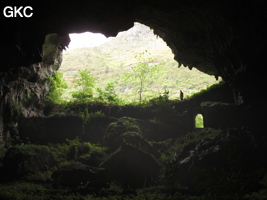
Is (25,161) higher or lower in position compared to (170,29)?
lower

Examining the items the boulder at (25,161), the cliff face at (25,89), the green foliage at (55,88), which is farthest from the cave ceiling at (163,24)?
the green foliage at (55,88)

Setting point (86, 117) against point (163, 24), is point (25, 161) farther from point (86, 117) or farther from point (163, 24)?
point (163, 24)

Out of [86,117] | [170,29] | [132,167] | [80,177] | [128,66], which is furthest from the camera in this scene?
[128,66]

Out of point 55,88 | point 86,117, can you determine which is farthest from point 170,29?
point 55,88

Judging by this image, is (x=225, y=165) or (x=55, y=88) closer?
(x=225, y=165)

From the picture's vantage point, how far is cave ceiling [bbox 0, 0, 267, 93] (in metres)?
9.74

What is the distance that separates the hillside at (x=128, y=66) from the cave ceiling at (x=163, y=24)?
2464 centimetres

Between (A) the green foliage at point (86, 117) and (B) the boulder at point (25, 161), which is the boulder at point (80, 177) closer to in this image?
(B) the boulder at point (25, 161)

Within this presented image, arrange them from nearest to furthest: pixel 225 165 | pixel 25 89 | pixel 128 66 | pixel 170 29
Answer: pixel 225 165 → pixel 170 29 → pixel 25 89 → pixel 128 66

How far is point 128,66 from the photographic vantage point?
8012 centimetres

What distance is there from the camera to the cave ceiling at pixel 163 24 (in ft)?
32.0

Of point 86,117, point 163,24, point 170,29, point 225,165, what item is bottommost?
point 225,165

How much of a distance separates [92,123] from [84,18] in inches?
504

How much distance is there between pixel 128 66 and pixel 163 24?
219ft
